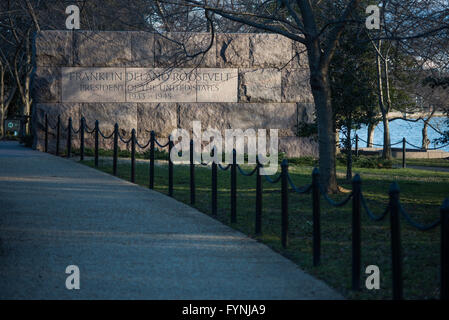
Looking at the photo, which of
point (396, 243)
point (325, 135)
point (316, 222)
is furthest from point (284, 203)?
point (325, 135)

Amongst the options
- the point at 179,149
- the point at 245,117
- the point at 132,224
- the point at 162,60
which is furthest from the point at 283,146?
the point at 132,224

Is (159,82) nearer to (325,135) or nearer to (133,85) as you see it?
(133,85)

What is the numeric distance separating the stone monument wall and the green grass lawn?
10.0 feet

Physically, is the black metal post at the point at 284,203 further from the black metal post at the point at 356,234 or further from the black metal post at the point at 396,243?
the black metal post at the point at 396,243

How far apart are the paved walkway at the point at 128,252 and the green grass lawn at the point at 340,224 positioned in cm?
34

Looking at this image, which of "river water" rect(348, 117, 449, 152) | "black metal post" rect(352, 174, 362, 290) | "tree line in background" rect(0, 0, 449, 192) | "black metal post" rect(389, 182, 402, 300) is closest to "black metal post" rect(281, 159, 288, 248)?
"black metal post" rect(352, 174, 362, 290)

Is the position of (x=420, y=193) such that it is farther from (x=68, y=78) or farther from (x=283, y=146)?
(x=68, y=78)

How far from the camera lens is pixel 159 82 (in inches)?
712

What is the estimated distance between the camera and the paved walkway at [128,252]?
18.4 ft

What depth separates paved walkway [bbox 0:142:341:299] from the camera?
18.4ft

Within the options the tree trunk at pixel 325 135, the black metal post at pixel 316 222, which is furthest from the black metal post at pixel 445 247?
the tree trunk at pixel 325 135

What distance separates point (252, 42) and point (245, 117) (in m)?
2.20

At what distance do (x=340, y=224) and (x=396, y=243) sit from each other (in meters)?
3.86

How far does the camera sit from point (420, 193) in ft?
40.7
